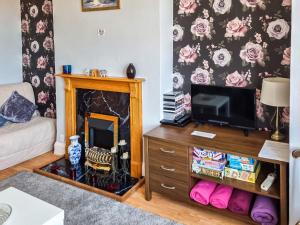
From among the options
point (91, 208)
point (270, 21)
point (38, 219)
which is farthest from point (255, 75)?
point (38, 219)

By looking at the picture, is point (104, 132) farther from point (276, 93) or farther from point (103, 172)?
point (276, 93)

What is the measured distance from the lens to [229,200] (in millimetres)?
2412

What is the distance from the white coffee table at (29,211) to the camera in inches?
69.9

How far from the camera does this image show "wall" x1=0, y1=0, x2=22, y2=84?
3994 mm

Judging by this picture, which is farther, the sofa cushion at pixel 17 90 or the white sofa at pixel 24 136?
the sofa cushion at pixel 17 90

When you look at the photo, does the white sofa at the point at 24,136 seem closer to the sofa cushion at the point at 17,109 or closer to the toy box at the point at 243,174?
the sofa cushion at the point at 17,109

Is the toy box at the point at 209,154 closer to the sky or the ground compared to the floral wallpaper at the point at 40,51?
closer to the ground

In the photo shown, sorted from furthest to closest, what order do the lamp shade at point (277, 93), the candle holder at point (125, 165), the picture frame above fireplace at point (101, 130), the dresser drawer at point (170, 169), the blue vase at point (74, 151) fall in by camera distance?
1. the blue vase at point (74, 151)
2. the picture frame above fireplace at point (101, 130)
3. the candle holder at point (125, 165)
4. the dresser drawer at point (170, 169)
5. the lamp shade at point (277, 93)

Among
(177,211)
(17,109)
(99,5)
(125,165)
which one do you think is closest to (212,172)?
(177,211)

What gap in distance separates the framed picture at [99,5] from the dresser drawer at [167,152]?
4.71ft

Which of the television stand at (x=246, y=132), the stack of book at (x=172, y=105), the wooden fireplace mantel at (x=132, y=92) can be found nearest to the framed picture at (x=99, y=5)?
the wooden fireplace mantel at (x=132, y=92)

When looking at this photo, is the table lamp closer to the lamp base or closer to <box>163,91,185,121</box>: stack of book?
the lamp base

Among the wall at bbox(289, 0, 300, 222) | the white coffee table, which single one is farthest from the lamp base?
the white coffee table

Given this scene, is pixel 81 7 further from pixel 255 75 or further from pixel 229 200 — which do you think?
pixel 229 200
